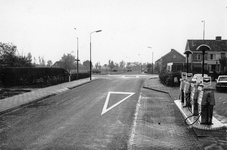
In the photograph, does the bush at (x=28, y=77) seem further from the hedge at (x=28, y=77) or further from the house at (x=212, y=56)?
the house at (x=212, y=56)

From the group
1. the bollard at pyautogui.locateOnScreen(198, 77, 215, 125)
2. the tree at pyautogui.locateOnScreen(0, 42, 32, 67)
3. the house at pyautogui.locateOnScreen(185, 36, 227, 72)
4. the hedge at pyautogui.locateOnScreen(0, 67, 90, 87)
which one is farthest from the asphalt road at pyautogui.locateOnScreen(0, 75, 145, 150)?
the house at pyautogui.locateOnScreen(185, 36, 227, 72)

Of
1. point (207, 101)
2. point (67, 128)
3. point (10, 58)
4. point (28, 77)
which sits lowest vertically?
point (67, 128)

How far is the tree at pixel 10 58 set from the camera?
2620cm

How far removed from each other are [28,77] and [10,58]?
237 inches

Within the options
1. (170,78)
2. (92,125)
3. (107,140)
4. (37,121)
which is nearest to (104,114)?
(92,125)

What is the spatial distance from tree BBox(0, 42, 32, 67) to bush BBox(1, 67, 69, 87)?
442 centimetres

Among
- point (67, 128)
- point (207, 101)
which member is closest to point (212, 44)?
point (207, 101)

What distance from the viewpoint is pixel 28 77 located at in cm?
2253

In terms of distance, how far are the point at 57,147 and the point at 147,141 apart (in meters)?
2.40

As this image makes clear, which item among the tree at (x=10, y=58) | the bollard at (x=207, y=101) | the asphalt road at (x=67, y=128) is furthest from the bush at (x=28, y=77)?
the bollard at (x=207, y=101)

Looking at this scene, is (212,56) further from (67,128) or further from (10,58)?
(67,128)

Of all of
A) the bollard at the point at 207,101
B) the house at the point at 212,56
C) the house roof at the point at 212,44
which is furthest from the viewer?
the house roof at the point at 212,44

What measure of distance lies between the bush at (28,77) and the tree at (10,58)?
442cm

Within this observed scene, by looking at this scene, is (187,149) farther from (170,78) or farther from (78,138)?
(170,78)
